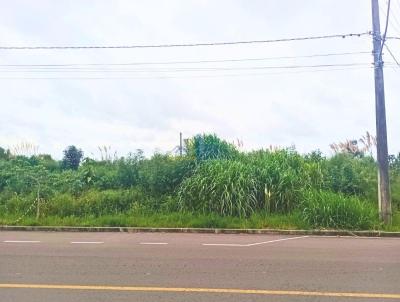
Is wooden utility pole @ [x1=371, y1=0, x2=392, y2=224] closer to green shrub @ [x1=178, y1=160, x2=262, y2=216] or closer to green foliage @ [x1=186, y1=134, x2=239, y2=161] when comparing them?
green shrub @ [x1=178, y1=160, x2=262, y2=216]

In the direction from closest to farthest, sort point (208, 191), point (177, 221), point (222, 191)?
1. point (177, 221)
2. point (222, 191)
3. point (208, 191)

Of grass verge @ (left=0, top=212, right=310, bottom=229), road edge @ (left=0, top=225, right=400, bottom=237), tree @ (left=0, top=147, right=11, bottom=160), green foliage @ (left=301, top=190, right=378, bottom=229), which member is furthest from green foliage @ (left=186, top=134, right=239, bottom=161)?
tree @ (left=0, top=147, right=11, bottom=160)

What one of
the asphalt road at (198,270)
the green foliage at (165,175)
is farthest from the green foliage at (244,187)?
the asphalt road at (198,270)

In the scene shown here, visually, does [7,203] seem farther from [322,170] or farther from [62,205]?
[322,170]

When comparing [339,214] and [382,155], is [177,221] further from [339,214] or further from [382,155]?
[382,155]

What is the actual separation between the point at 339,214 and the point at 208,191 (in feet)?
14.5

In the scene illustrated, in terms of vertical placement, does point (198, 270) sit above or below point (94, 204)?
below

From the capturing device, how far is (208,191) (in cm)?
1686

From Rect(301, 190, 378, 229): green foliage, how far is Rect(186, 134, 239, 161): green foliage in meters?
5.08

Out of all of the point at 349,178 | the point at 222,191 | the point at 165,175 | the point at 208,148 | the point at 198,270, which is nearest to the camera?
the point at 198,270

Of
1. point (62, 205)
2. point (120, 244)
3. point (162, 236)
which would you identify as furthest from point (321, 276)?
point (62, 205)

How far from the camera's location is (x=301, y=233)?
14320 mm

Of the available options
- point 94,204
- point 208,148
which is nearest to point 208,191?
point 208,148

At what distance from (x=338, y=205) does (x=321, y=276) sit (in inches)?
319
